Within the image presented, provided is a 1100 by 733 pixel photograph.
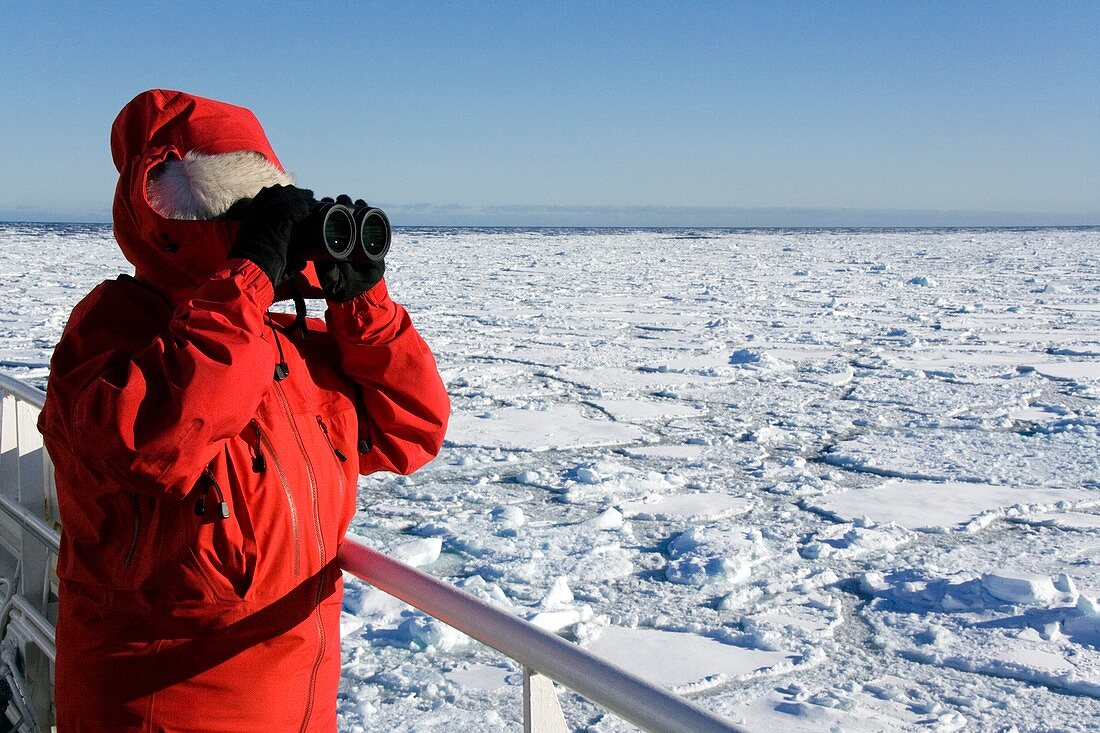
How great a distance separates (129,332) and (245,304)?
0.52 feet

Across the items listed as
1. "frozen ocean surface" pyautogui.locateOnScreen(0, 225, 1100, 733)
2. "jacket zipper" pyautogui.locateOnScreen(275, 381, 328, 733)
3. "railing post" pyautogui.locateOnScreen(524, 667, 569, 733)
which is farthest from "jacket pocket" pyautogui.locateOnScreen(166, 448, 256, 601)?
"frozen ocean surface" pyautogui.locateOnScreen(0, 225, 1100, 733)

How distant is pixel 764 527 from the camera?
12.3 ft

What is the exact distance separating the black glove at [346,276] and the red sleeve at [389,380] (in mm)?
21

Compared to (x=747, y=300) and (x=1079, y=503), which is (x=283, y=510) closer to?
(x=1079, y=503)

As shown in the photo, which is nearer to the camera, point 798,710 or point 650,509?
point 798,710

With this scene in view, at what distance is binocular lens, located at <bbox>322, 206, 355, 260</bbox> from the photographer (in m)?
1.15

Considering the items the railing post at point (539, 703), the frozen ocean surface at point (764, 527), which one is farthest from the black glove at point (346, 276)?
the frozen ocean surface at point (764, 527)

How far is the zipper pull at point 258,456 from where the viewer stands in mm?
1109

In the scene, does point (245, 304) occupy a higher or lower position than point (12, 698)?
higher

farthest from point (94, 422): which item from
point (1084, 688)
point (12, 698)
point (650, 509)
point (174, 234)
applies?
point (650, 509)

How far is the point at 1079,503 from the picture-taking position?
13.1ft

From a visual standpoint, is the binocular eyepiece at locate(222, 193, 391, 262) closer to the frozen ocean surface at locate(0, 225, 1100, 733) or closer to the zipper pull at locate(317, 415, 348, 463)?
the zipper pull at locate(317, 415, 348, 463)

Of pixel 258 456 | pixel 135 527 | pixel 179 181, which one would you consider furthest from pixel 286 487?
pixel 179 181

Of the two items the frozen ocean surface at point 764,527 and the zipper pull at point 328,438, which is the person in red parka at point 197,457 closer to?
the zipper pull at point 328,438
